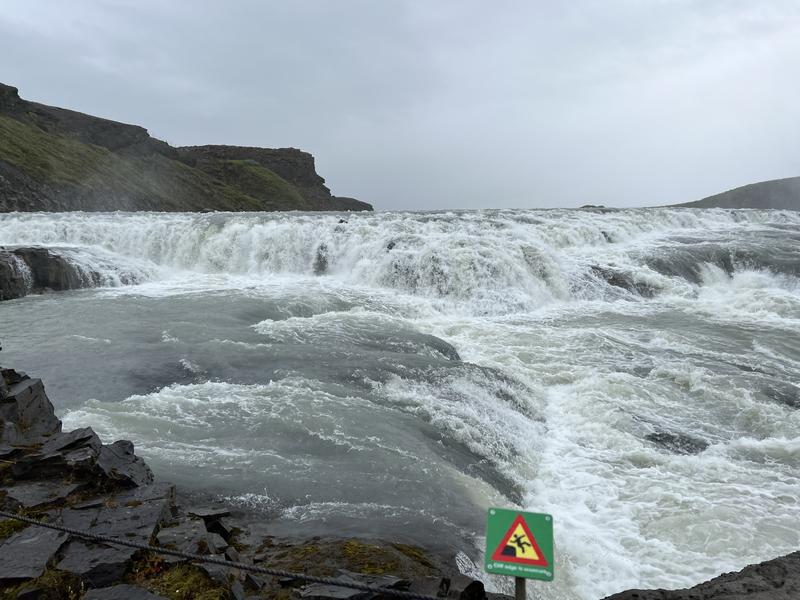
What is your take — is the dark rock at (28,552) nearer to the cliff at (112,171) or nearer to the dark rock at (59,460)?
the dark rock at (59,460)

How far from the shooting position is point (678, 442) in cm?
841

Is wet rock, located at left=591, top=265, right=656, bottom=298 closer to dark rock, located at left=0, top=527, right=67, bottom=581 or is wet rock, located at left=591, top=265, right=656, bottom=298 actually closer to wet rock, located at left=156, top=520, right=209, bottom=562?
wet rock, located at left=156, top=520, right=209, bottom=562

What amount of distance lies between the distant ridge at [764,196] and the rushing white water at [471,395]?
65.5 metres

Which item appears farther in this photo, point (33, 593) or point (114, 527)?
point (114, 527)

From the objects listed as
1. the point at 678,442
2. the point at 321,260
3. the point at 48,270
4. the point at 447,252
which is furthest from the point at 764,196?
the point at 48,270

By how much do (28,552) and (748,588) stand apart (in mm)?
5691

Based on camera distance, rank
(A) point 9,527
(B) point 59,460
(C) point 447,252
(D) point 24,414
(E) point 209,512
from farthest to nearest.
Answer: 1. (C) point 447,252
2. (D) point 24,414
3. (B) point 59,460
4. (E) point 209,512
5. (A) point 9,527

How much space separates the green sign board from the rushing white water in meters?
2.62

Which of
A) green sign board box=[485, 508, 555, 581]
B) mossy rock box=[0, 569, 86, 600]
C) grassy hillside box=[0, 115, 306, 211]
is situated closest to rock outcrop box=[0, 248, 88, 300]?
mossy rock box=[0, 569, 86, 600]

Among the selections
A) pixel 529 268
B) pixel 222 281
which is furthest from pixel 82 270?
pixel 529 268

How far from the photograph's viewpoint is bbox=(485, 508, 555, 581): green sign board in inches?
113

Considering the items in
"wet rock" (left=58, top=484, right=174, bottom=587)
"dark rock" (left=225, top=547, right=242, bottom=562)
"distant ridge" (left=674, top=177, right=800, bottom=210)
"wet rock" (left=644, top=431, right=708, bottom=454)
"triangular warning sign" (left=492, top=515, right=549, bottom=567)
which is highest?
"distant ridge" (left=674, top=177, right=800, bottom=210)

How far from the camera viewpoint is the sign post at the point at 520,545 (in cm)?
287

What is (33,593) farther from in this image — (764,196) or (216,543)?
(764,196)
